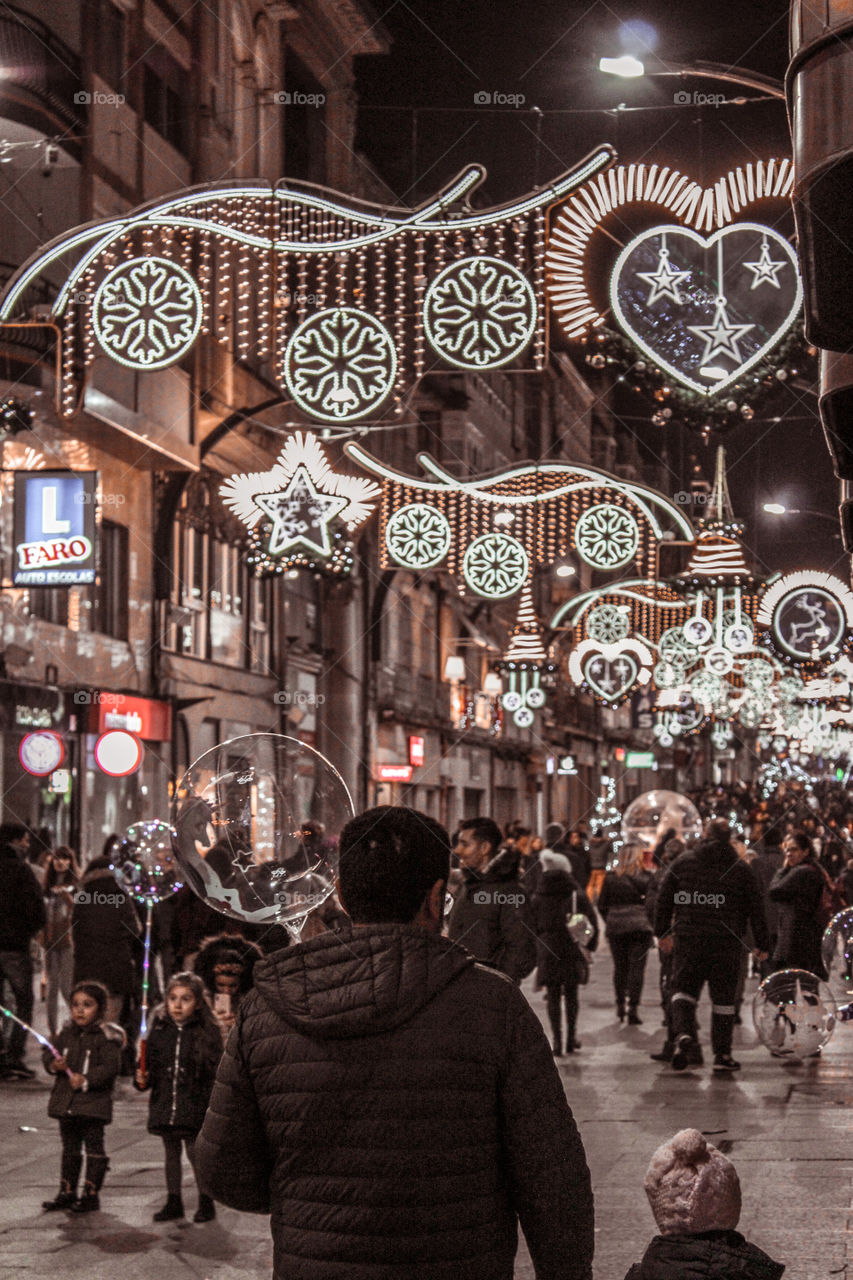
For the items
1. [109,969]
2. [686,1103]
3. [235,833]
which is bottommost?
[686,1103]

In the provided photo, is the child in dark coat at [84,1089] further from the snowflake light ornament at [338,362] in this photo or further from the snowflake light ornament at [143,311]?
the snowflake light ornament at [143,311]

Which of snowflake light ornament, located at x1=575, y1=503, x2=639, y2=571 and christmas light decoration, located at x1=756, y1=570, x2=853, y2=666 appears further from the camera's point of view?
christmas light decoration, located at x1=756, y1=570, x2=853, y2=666

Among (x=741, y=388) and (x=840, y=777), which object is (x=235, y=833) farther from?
(x=840, y=777)

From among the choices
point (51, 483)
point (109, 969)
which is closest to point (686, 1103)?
point (109, 969)

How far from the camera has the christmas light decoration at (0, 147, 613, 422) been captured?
14.0 metres

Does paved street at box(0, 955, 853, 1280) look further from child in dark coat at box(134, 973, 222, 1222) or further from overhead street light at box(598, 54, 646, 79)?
overhead street light at box(598, 54, 646, 79)

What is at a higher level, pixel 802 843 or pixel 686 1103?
pixel 802 843

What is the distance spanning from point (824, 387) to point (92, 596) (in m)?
19.0

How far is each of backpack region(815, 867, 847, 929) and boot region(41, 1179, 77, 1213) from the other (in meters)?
6.94

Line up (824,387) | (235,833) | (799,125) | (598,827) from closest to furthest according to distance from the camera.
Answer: (799,125), (824,387), (235,833), (598,827)

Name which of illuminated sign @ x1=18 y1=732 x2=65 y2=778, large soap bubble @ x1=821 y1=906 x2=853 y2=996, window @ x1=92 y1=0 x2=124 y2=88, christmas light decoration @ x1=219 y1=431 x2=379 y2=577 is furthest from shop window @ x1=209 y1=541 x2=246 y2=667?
large soap bubble @ x1=821 y1=906 x2=853 y2=996

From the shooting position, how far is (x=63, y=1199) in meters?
9.34

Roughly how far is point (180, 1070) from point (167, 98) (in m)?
21.2

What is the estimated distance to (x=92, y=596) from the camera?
25.0 m
